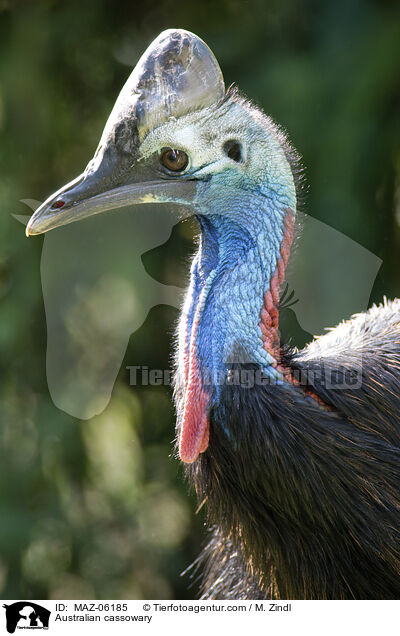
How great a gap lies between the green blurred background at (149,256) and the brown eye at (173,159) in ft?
3.54

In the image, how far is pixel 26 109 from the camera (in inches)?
109

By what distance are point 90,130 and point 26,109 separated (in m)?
0.21

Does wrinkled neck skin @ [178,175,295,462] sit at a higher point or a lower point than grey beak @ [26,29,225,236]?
lower

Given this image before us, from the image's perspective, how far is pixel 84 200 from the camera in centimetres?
149

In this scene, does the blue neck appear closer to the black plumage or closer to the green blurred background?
the black plumage

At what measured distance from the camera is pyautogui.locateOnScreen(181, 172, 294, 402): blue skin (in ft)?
4.84

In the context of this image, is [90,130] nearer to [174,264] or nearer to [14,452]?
[174,264]

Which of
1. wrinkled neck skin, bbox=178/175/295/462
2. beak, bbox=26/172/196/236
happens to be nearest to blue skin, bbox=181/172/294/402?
wrinkled neck skin, bbox=178/175/295/462

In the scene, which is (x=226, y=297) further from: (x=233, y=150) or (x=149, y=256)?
(x=149, y=256)

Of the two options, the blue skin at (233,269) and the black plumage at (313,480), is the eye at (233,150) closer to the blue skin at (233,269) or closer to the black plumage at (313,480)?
the blue skin at (233,269)

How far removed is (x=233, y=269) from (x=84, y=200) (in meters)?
0.28

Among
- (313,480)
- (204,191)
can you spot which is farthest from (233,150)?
(313,480)
